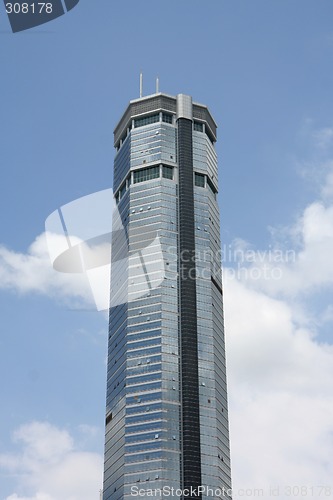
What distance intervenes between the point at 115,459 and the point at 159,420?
1763cm

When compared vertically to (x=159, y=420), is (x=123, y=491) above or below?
below

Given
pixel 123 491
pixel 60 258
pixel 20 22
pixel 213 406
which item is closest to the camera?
pixel 20 22

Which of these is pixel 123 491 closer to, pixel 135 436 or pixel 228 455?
pixel 135 436

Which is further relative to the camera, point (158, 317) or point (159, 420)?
point (158, 317)

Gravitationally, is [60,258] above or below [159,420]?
above

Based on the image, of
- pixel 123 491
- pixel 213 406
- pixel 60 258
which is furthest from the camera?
pixel 213 406

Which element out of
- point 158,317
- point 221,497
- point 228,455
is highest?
point 158,317

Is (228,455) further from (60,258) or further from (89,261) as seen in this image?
(60,258)

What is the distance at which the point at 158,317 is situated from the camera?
199m

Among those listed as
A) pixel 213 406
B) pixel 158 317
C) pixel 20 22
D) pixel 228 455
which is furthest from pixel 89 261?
pixel 20 22

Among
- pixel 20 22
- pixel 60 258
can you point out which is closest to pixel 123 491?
pixel 60 258

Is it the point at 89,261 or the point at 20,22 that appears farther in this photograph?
the point at 89,261

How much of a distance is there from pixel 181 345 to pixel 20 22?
128841 millimetres

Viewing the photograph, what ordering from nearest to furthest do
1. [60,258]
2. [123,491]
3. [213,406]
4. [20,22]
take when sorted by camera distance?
[20,22] → [60,258] → [123,491] → [213,406]
